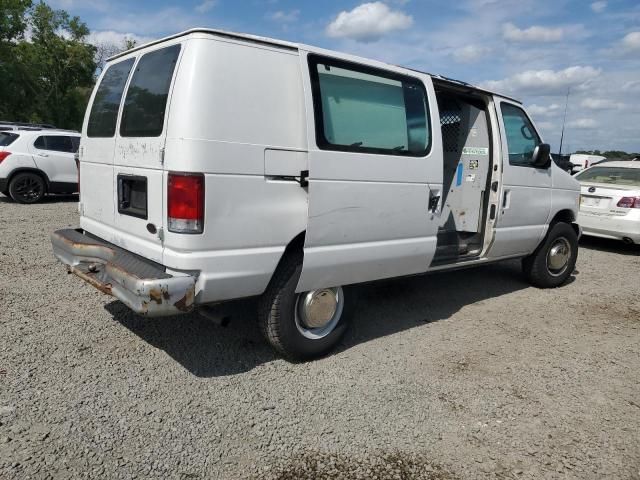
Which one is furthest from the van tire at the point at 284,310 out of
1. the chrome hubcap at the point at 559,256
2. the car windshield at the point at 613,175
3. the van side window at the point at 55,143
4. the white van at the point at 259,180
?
the van side window at the point at 55,143

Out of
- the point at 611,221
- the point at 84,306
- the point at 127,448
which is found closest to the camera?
the point at 127,448

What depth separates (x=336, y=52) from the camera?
11.7 ft

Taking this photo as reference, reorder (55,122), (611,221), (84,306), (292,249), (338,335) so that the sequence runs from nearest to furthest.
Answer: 1. (292,249)
2. (338,335)
3. (84,306)
4. (611,221)
5. (55,122)

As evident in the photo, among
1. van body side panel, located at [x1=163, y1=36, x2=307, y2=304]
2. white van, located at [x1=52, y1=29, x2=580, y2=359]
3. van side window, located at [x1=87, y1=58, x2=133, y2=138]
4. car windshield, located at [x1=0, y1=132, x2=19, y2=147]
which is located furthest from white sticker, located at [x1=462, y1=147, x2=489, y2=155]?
car windshield, located at [x1=0, y1=132, x2=19, y2=147]

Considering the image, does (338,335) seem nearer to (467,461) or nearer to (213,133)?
(467,461)

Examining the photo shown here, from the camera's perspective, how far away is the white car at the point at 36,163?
408 inches

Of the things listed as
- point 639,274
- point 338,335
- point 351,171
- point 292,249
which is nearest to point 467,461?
point 338,335

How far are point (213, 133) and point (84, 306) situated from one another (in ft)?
8.23

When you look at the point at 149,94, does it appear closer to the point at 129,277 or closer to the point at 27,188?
the point at 129,277

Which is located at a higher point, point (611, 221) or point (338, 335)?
point (611, 221)

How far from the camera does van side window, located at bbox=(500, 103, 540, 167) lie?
5145 mm

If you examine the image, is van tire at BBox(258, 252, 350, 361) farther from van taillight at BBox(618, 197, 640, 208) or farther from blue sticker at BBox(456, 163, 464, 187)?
van taillight at BBox(618, 197, 640, 208)

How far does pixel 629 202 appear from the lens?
8.10m

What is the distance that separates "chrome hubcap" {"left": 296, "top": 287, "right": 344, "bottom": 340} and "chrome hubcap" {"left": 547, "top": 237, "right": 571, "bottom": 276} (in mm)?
3376
